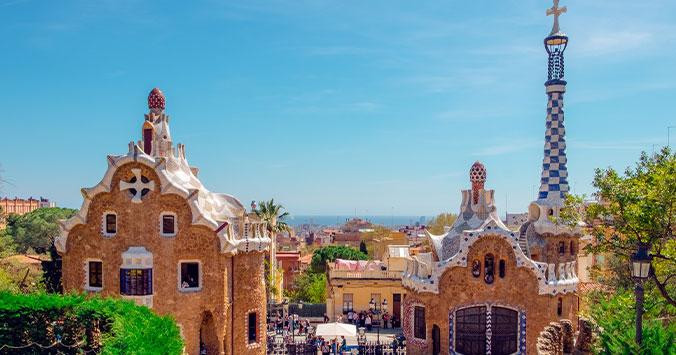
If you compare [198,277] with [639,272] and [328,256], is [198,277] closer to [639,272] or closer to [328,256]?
[639,272]

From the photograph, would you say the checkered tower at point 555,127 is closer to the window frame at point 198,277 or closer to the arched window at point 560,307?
the arched window at point 560,307

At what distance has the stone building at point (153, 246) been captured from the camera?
22.6 meters

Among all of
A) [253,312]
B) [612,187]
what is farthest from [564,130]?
[253,312]

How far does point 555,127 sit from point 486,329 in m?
9.19

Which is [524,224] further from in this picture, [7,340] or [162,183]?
[7,340]

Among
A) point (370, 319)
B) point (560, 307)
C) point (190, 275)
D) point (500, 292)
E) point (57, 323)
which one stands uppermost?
point (190, 275)

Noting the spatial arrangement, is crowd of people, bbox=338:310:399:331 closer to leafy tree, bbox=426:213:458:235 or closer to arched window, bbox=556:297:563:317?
arched window, bbox=556:297:563:317

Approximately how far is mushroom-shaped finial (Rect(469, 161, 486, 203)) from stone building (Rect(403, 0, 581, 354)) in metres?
1.65

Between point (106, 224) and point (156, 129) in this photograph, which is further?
point (156, 129)

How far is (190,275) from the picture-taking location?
23.5m

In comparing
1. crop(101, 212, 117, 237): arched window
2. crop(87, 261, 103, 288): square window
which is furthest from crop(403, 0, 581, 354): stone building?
crop(87, 261, 103, 288): square window

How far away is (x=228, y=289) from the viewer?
24.3 meters

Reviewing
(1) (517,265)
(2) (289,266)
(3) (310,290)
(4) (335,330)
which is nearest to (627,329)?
(1) (517,265)

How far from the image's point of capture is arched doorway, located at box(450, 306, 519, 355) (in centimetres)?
2427
